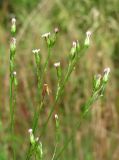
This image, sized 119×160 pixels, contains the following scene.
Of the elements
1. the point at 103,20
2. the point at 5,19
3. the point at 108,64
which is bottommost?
the point at 108,64

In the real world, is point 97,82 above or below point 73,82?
below

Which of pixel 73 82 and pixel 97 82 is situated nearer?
pixel 97 82

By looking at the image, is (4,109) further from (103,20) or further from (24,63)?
(103,20)

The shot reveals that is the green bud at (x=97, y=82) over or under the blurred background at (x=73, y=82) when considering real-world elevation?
under

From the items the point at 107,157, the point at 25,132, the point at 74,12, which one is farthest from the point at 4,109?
the point at 74,12

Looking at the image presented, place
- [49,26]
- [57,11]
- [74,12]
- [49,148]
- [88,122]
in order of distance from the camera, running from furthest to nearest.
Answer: [57,11]
[49,26]
[74,12]
[88,122]
[49,148]

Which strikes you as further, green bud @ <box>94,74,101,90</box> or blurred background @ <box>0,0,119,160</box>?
blurred background @ <box>0,0,119,160</box>

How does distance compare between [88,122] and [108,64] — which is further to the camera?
[108,64]

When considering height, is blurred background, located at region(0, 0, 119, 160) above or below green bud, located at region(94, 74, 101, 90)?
above
